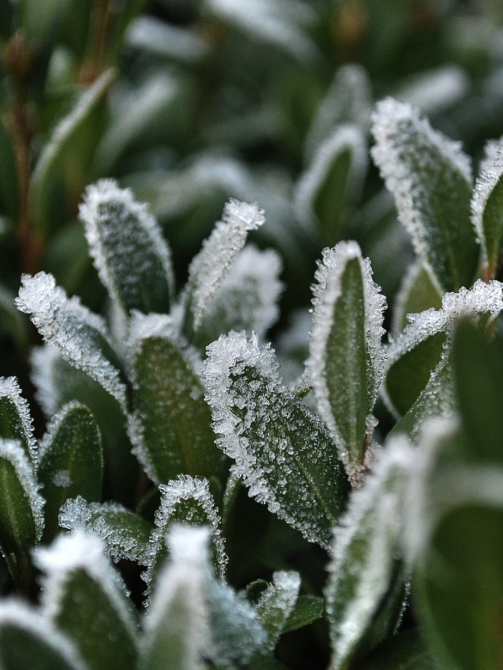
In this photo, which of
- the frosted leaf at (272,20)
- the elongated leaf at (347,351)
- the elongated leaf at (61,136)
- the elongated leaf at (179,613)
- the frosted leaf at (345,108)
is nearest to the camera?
the elongated leaf at (179,613)

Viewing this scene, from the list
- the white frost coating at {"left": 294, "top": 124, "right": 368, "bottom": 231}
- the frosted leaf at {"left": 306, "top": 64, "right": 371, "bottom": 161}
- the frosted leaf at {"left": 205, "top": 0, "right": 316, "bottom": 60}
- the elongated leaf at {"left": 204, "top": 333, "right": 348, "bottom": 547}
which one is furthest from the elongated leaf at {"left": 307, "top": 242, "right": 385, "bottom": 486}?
the frosted leaf at {"left": 205, "top": 0, "right": 316, "bottom": 60}

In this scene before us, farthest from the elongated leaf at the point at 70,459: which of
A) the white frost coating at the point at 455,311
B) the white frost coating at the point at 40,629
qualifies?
the white frost coating at the point at 455,311

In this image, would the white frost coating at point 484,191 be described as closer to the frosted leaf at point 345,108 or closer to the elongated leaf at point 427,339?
the elongated leaf at point 427,339

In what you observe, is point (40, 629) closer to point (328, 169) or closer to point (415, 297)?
point (415, 297)

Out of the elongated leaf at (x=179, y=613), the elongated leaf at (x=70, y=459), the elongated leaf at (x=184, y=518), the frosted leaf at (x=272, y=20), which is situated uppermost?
the frosted leaf at (x=272, y=20)

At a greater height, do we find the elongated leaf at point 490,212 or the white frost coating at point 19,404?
the elongated leaf at point 490,212
